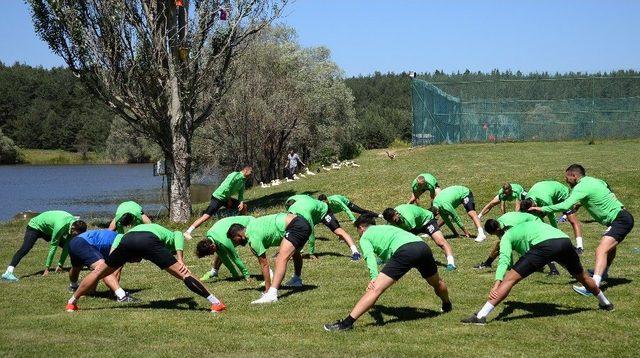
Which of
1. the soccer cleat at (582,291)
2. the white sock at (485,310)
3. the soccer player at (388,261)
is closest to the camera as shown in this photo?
the soccer player at (388,261)

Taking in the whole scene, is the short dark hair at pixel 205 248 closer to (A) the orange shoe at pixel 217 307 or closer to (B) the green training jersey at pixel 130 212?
(A) the orange shoe at pixel 217 307

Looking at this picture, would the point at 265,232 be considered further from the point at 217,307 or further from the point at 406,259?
the point at 406,259

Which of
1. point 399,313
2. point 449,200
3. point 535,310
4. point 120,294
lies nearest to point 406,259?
point 399,313

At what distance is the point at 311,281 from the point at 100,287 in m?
4.22

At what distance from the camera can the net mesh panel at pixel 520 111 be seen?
→ 41.7 meters

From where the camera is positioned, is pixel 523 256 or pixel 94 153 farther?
pixel 94 153

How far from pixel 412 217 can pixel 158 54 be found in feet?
52.2

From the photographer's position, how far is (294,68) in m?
52.1

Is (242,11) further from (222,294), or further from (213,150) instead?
(213,150)

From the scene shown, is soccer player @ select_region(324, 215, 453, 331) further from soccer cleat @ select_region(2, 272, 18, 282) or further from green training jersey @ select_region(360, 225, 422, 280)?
soccer cleat @ select_region(2, 272, 18, 282)

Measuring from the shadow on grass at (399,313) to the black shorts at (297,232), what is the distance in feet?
5.55

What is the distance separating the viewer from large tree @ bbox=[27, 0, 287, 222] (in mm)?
26422

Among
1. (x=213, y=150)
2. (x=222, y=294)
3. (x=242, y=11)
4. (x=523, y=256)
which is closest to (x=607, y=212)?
(x=523, y=256)

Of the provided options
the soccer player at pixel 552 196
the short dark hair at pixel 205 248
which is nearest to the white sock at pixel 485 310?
the short dark hair at pixel 205 248
